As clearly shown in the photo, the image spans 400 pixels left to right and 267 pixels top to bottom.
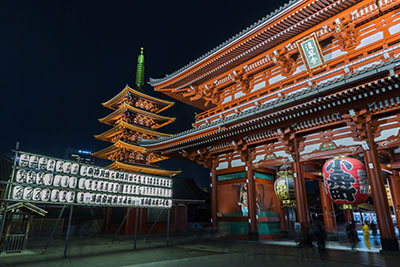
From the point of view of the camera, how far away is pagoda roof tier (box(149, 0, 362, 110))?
1205 cm

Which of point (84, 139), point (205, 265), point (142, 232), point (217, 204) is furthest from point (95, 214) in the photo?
point (84, 139)

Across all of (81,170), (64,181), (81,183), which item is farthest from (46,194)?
(81,170)

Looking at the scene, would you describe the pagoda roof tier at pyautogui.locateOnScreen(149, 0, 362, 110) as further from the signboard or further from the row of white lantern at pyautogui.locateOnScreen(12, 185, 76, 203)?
the row of white lantern at pyautogui.locateOnScreen(12, 185, 76, 203)

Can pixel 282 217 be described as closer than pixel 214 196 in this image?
No

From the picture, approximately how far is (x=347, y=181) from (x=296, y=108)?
3825 mm

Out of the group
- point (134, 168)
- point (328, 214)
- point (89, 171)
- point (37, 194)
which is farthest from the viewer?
point (134, 168)

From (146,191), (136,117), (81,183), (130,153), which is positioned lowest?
(146,191)

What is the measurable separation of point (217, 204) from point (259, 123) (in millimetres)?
6754

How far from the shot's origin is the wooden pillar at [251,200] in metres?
14.1

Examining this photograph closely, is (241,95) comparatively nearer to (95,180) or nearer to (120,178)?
(120,178)

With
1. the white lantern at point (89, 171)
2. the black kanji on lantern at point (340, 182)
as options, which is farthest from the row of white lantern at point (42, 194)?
the black kanji on lantern at point (340, 182)

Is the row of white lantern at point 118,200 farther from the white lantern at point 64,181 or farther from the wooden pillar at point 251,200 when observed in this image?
the wooden pillar at point 251,200

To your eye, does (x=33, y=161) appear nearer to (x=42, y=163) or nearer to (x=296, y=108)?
(x=42, y=163)

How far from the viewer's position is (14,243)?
11.9 meters
